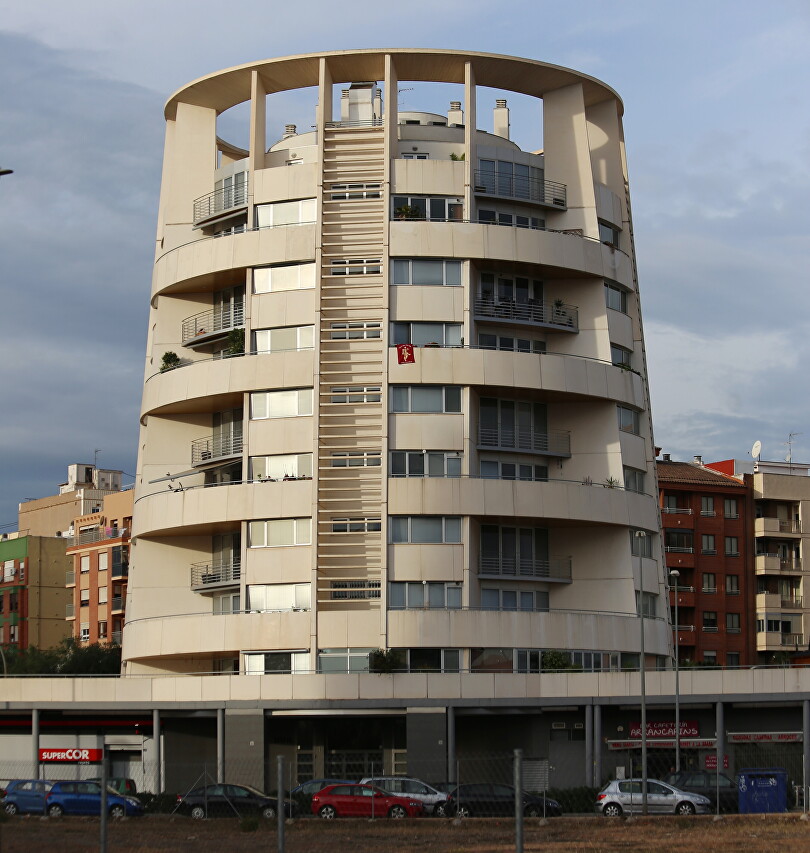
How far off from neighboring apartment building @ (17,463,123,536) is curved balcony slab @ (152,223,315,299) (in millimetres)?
76599

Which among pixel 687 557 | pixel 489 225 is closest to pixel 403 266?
pixel 489 225

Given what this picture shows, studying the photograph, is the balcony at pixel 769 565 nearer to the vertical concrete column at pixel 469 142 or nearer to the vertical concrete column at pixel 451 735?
the vertical concrete column at pixel 469 142

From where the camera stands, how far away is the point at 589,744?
228ft

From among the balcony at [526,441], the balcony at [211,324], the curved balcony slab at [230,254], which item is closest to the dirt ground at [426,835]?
the balcony at [526,441]

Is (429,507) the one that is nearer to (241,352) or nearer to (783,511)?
(241,352)

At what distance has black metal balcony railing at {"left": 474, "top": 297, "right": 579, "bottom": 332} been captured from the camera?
75.1m

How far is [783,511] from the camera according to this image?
121375 mm

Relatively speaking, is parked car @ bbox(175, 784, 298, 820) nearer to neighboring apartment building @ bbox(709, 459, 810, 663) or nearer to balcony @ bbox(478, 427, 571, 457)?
balcony @ bbox(478, 427, 571, 457)

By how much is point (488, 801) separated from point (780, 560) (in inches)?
2972

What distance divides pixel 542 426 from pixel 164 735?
2417 cm

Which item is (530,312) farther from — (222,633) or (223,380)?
(222,633)

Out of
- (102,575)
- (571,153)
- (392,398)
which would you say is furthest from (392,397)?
(102,575)

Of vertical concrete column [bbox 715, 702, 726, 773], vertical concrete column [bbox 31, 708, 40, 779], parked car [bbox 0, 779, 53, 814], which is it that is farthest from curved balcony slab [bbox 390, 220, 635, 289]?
parked car [bbox 0, 779, 53, 814]

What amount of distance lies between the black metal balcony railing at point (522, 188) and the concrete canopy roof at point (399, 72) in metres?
5.25
